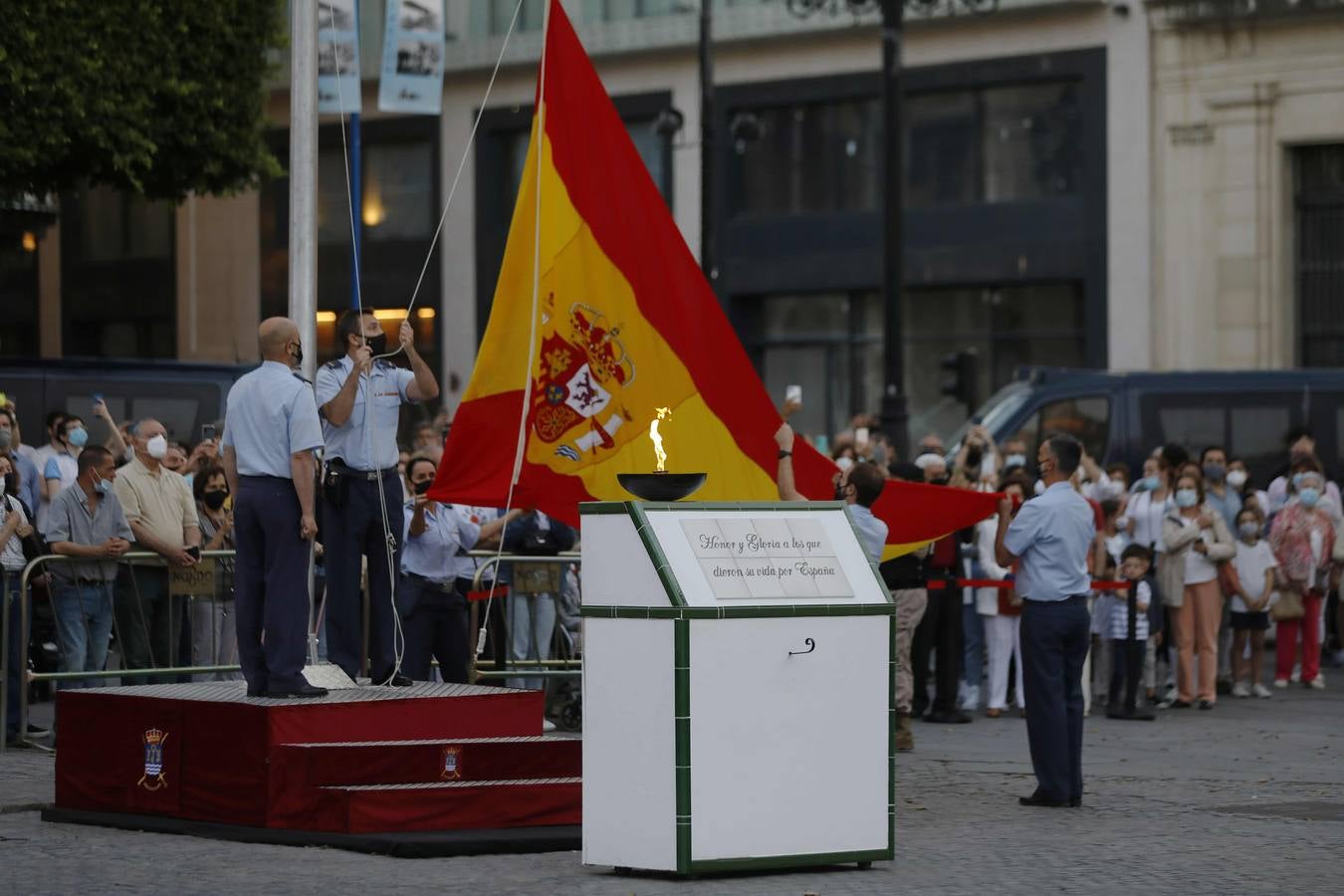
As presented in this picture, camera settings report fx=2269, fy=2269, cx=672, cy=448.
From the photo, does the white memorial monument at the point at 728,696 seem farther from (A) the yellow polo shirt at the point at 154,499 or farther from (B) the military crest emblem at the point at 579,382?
(A) the yellow polo shirt at the point at 154,499

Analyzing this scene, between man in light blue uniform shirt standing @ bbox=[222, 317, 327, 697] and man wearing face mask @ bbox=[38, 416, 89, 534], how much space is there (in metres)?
5.11

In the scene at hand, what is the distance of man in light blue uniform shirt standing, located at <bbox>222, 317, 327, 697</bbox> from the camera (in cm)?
1030

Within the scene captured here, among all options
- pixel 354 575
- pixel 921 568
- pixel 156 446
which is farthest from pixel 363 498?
pixel 921 568

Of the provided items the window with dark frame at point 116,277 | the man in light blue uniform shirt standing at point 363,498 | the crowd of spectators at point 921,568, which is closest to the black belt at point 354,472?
the man in light blue uniform shirt standing at point 363,498

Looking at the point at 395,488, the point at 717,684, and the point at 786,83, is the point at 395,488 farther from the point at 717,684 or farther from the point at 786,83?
the point at 786,83

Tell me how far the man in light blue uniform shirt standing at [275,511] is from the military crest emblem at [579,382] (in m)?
2.26

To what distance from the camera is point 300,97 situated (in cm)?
1224

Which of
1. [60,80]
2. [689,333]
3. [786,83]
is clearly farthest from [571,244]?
[786,83]

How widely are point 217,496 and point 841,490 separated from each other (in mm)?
5024

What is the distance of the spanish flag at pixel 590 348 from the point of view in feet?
40.8

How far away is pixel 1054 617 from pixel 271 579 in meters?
4.08

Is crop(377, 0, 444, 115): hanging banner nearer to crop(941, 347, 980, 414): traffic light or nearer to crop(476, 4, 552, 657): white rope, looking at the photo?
crop(476, 4, 552, 657): white rope

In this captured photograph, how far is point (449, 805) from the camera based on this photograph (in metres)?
9.88

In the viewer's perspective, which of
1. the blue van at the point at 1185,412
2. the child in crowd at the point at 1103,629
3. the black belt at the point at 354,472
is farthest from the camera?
the blue van at the point at 1185,412
